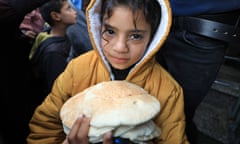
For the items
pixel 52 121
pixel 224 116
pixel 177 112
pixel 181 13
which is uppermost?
pixel 181 13

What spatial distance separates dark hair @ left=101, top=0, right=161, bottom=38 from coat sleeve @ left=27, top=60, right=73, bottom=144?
0.38m

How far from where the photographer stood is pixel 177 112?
126cm

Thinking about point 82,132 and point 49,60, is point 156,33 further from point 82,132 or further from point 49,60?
point 49,60

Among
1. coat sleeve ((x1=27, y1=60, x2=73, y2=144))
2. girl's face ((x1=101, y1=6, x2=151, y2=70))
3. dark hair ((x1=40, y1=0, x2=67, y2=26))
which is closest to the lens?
girl's face ((x1=101, y1=6, x2=151, y2=70))

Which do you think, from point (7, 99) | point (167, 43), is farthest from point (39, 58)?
point (167, 43)

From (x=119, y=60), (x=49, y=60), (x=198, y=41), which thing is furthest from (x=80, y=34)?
(x=198, y=41)

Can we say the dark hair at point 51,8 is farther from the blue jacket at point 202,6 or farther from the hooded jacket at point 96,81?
the blue jacket at point 202,6

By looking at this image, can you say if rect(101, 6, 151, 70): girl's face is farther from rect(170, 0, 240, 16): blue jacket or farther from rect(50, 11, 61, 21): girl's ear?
rect(50, 11, 61, 21): girl's ear

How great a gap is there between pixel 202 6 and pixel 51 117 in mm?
1037

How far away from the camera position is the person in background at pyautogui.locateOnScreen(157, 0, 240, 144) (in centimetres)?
144

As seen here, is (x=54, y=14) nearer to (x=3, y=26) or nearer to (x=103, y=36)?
(x=3, y=26)

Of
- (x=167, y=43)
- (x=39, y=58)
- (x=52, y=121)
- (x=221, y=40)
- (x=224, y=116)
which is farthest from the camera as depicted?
(x=224, y=116)

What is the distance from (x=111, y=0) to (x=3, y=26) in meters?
0.60

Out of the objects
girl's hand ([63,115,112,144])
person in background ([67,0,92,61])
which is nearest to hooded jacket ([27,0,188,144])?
girl's hand ([63,115,112,144])
